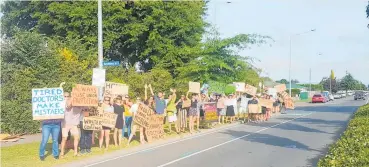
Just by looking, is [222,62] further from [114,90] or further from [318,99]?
[318,99]

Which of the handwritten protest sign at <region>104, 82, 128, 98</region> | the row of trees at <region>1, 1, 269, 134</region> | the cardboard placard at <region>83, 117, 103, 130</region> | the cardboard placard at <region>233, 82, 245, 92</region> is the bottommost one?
the cardboard placard at <region>83, 117, 103, 130</region>

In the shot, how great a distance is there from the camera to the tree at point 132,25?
1406 inches

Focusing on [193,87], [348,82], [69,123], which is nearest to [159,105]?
[193,87]

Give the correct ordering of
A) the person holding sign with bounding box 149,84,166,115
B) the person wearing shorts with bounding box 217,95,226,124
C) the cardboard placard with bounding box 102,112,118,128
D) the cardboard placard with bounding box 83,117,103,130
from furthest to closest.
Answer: the person wearing shorts with bounding box 217,95,226,124, the person holding sign with bounding box 149,84,166,115, the cardboard placard with bounding box 102,112,118,128, the cardboard placard with bounding box 83,117,103,130

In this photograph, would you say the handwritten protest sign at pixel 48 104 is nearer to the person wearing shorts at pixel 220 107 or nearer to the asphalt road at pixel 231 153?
the asphalt road at pixel 231 153

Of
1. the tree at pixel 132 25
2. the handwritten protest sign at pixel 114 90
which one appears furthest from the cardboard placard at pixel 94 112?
the tree at pixel 132 25

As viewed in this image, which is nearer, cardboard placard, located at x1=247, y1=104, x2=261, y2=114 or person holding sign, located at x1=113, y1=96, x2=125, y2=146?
person holding sign, located at x1=113, y1=96, x2=125, y2=146

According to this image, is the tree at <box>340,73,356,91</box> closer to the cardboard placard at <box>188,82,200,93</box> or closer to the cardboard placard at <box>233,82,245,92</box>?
the cardboard placard at <box>233,82,245,92</box>

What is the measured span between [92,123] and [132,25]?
22.1 m

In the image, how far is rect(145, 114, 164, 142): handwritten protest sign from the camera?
17.9m

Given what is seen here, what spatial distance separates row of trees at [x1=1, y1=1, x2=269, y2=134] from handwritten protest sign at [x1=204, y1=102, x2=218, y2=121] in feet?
11.2

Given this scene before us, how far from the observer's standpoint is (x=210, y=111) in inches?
976

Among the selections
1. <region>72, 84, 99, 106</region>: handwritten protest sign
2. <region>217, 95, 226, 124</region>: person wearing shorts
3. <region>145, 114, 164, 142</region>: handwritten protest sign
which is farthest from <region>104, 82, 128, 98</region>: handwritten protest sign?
<region>217, 95, 226, 124</region>: person wearing shorts

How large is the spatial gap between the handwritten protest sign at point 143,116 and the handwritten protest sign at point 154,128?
0.66ft
